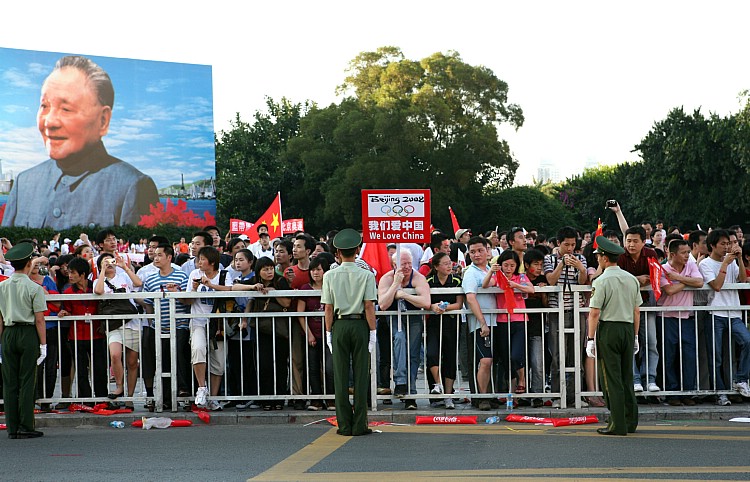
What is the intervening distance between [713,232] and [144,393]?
6657mm

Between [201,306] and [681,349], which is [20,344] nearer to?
[201,306]

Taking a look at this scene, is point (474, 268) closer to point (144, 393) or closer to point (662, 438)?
point (662, 438)

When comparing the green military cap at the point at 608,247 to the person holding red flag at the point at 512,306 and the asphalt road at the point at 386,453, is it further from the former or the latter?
the asphalt road at the point at 386,453

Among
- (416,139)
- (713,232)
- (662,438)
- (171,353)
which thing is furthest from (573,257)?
(416,139)

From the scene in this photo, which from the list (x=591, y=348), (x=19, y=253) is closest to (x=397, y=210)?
(x=591, y=348)

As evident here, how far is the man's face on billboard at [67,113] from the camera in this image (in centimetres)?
5022

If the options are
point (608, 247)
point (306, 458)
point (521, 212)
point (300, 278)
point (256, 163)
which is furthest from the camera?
point (256, 163)

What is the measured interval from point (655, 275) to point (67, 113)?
4408cm

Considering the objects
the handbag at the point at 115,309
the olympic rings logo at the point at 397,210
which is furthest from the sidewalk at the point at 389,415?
the olympic rings logo at the point at 397,210

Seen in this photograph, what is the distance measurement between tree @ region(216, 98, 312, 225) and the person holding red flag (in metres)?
48.5

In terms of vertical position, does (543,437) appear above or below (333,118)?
below

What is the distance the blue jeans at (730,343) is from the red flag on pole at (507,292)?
2247 millimetres

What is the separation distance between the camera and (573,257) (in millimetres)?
10938

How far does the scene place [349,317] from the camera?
984cm
